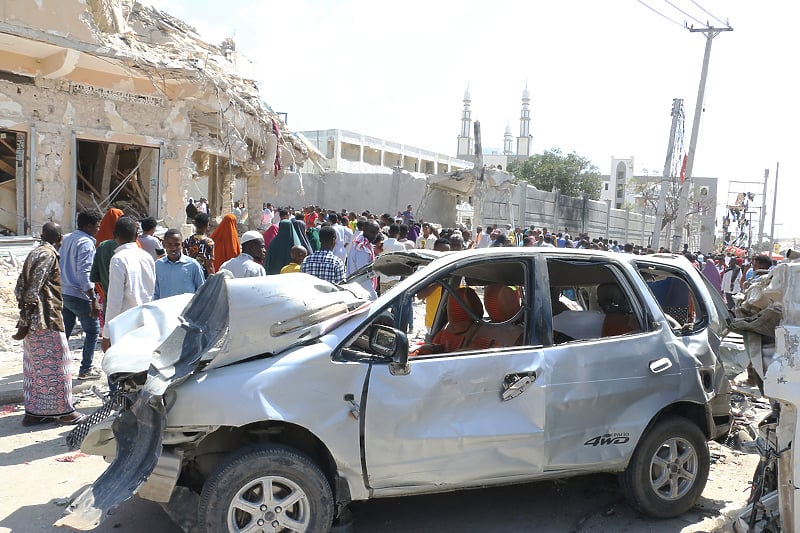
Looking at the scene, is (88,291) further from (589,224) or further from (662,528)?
(589,224)

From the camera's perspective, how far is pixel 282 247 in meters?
8.80

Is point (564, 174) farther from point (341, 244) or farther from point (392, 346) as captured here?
point (392, 346)

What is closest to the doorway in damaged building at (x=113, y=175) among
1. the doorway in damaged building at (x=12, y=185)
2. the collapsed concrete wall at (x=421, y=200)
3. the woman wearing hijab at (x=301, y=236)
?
the doorway in damaged building at (x=12, y=185)

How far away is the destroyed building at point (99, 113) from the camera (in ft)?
35.9

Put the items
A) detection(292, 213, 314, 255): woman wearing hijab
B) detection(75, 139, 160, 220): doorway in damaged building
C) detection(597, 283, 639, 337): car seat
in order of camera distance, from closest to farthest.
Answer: detection(597, 283, 639, 337): car seat
detection(292, 213, 314, 255): woman wearing hijab
detection(75, 139, 160, 220): doorway in damaged building

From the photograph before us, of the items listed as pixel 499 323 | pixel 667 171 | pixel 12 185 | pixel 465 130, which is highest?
pixel 465 130

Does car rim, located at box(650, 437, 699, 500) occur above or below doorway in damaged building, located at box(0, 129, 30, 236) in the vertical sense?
below

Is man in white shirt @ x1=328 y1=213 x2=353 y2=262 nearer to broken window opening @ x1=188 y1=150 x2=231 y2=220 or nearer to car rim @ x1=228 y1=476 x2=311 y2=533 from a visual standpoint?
broken window opening @ x1=188 y1=150 x2=231 y2=220

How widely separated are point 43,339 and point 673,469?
204 inches

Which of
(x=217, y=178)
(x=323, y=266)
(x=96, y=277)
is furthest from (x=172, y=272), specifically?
(x=217, y=178)

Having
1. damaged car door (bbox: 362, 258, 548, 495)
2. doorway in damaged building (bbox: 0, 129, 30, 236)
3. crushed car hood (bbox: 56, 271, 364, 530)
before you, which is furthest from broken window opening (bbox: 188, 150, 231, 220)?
damaged car door (bbox: 362, 258, 548, 495)

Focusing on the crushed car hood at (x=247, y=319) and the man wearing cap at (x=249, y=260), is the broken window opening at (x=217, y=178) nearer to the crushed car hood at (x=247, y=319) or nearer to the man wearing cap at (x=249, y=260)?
the man wearing cap at (x=249, y=260)

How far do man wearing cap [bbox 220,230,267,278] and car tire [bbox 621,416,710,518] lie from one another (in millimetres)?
4003

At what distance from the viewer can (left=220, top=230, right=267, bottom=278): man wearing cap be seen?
6.61m
